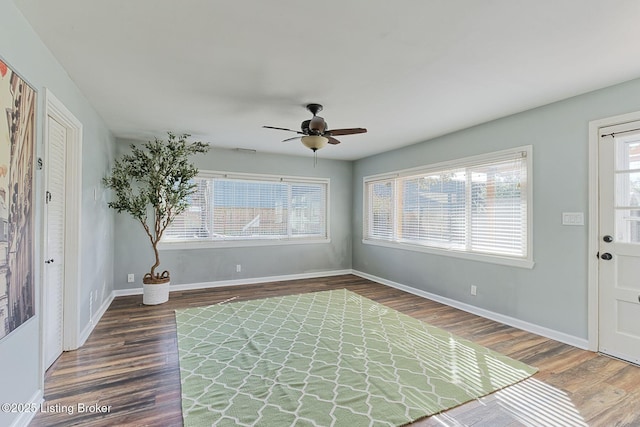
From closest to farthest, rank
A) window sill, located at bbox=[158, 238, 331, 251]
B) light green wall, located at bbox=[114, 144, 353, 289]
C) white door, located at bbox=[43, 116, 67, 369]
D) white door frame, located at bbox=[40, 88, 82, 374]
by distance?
1. white door, located at bbox=[43, 116, 67, 369]
2. white door frame, located at bbox=[40, 88, 82, 374]
3. light green wall, located at bbox=[114, 144, 353, 289]
4. window sill, located at bbox=[158, 238, 331, 251]

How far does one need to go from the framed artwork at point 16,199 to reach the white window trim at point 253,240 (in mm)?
3230

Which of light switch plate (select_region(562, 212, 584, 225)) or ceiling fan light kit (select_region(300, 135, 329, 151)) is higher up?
ceiling fan light kit (select_region(300, 135, 329, 151))

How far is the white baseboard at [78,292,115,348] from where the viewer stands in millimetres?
2995

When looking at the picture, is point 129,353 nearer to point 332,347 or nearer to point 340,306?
point 332,347

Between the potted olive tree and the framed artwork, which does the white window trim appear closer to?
the potted olive tree

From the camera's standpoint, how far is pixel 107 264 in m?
4.26

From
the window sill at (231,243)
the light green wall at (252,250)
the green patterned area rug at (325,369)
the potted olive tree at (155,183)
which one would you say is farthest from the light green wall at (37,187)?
the window sill at (231,243)

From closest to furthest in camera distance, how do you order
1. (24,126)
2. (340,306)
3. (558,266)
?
1. (24,126)
2. (558,266)
3. (340,306)

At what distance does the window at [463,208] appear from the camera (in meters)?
3.54

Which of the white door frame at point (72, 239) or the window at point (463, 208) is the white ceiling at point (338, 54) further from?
the window at point (463, 208)

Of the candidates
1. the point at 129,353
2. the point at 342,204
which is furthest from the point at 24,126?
the point at 342,204

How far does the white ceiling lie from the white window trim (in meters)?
1.90

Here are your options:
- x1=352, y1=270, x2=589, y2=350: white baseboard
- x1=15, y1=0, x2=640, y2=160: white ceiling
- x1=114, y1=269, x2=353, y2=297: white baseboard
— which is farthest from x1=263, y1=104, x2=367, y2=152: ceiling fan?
x1=114, y1=269, x2=353, y2=297: white baseboard

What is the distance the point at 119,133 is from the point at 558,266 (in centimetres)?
581
